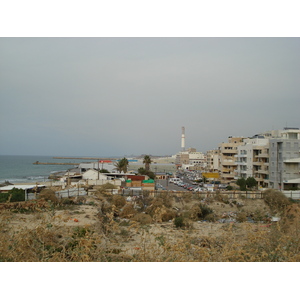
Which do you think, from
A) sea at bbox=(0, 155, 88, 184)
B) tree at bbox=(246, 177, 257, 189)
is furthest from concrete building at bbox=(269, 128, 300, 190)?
sea at bbox=(0, 155, 88, 184)

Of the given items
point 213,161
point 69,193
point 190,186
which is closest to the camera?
point 69,193

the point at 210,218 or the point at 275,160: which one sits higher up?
the point at 275,160

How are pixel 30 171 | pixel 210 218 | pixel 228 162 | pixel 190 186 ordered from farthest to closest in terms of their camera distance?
pixel 30 171 < pixel 228 162 < pixel 190 186 < pixel 210 218

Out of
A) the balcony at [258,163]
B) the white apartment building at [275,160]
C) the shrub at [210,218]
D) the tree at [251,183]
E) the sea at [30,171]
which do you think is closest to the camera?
the shrub at [210,218]

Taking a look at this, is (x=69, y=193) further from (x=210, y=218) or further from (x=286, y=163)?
(x=286, y=163)

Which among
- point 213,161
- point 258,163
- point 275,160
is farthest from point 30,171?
point 275,160

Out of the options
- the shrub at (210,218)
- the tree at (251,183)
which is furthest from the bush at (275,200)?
the tree at (251,183)

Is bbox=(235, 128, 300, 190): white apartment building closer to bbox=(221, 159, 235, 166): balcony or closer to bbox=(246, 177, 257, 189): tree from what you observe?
bbox=(246, 177, 257, 189): tree

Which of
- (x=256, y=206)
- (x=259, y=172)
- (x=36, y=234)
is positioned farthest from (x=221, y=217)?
(x=259, y=172)

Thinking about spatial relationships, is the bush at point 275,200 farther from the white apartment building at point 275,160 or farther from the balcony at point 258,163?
the balcony at point 258,163

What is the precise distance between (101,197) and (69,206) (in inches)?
80.8

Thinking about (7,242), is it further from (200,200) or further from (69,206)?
(200,200)

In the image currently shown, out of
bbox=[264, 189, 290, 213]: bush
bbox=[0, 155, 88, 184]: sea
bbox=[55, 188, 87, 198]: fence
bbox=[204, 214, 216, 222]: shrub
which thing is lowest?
bbox=[0, 155, 88, 184]: sea

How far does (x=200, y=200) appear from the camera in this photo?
12102 mm
